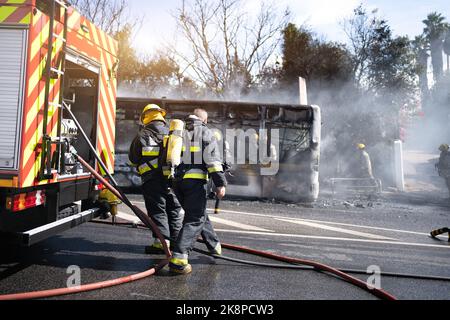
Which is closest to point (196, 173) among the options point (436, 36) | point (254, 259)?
point (254, 259)

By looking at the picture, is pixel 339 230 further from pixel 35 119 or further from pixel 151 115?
pixel 35 119

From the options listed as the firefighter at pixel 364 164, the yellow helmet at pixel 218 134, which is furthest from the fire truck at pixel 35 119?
the firefighter at pixel 364 164

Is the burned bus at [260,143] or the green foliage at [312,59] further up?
the green foliage at [312,59]

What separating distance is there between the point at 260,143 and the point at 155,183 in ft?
18.1

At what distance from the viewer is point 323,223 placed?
23.0 feet

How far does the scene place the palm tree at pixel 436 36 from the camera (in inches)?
1668

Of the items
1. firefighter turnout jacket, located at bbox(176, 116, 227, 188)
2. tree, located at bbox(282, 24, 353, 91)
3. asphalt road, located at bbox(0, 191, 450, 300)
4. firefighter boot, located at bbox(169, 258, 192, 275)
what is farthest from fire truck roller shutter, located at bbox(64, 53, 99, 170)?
tree, located at bbox(282, 24, 353, 91)

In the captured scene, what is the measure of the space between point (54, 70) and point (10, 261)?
79.3 inches

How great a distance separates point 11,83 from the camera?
311 cm

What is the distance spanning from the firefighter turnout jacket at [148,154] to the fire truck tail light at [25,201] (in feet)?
3.57

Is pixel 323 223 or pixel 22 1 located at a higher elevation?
pixel 22 1

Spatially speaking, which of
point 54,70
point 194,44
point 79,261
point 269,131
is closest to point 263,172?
point 269,131

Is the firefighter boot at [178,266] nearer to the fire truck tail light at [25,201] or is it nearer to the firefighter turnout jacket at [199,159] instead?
the firefighter turnout jacket at [199,159]

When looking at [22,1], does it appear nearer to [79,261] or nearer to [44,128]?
[44,128]
